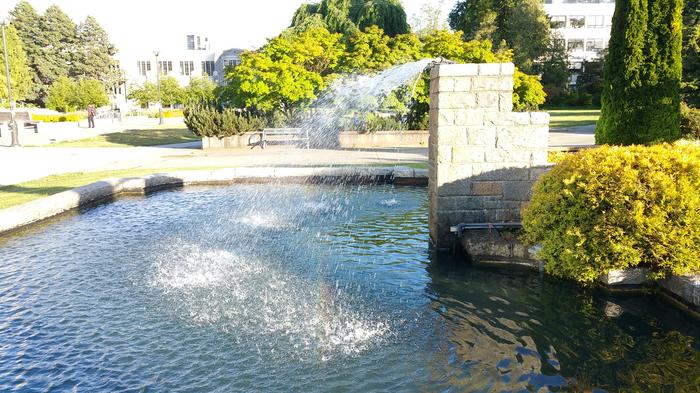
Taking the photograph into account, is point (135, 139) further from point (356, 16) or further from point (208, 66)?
point (208, 66)

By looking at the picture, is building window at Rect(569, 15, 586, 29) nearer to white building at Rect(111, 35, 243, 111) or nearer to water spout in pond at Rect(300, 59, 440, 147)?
white building at Rect(111, 35, 243, 111)

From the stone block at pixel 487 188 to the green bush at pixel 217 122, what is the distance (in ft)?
53.6

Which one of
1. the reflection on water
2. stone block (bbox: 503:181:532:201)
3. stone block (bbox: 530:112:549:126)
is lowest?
the reflection on water

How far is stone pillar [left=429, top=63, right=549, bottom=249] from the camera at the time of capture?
738cm

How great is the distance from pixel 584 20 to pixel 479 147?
7517 centimetres

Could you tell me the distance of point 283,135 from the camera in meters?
22.9

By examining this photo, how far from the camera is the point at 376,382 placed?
13.7 ft

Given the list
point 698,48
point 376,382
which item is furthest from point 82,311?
point 698,48

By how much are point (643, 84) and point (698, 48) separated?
20.9m

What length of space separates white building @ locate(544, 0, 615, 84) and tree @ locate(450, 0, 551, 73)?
18.1 meters

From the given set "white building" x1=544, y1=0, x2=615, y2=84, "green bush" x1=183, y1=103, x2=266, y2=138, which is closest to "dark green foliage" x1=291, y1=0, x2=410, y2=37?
"green bush" x1=183, y1=103, x2=266, y2=138

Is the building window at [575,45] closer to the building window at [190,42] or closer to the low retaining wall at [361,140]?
the low retaining wall at [361,140]

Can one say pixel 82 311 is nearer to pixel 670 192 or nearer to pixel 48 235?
pixel 48 235

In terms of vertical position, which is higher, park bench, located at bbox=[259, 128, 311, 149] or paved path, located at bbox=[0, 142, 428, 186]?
park bench, located at bbox=[259, 128, 311, 149]
